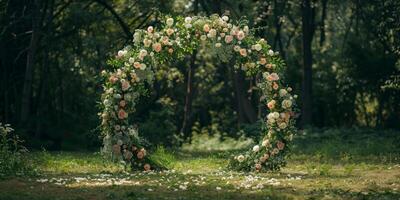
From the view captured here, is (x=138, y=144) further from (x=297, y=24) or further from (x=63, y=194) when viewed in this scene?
(x=297, y=24)

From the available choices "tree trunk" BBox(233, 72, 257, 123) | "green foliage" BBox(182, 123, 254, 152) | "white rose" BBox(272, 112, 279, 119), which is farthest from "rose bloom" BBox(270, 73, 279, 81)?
"tree trunk" BBox(233, 72, 257, 123)

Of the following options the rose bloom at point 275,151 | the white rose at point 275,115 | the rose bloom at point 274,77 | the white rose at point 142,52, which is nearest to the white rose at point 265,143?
A: the rose bloom at point 275,151

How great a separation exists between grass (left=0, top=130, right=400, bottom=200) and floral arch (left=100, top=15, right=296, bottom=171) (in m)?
0.63

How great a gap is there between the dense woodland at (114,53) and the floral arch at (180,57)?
8101mm

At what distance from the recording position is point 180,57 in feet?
50.5

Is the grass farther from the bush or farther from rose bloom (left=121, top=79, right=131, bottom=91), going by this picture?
rose bloom (left=121, top=79, right=131, bottom=91)

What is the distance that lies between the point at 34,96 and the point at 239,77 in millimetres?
9888

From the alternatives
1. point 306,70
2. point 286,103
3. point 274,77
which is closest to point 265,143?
point 286,103

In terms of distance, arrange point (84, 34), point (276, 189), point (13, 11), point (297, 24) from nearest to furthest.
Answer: point (276, 189) < point (13, 11) < point (84, 34) < point (297, 24)

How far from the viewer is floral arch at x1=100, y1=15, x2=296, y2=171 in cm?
1466

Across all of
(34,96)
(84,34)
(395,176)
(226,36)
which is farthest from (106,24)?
(395,176)

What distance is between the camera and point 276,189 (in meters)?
10.8

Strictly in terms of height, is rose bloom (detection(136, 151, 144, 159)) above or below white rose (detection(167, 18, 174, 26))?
below

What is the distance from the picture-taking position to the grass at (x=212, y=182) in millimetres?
10148
